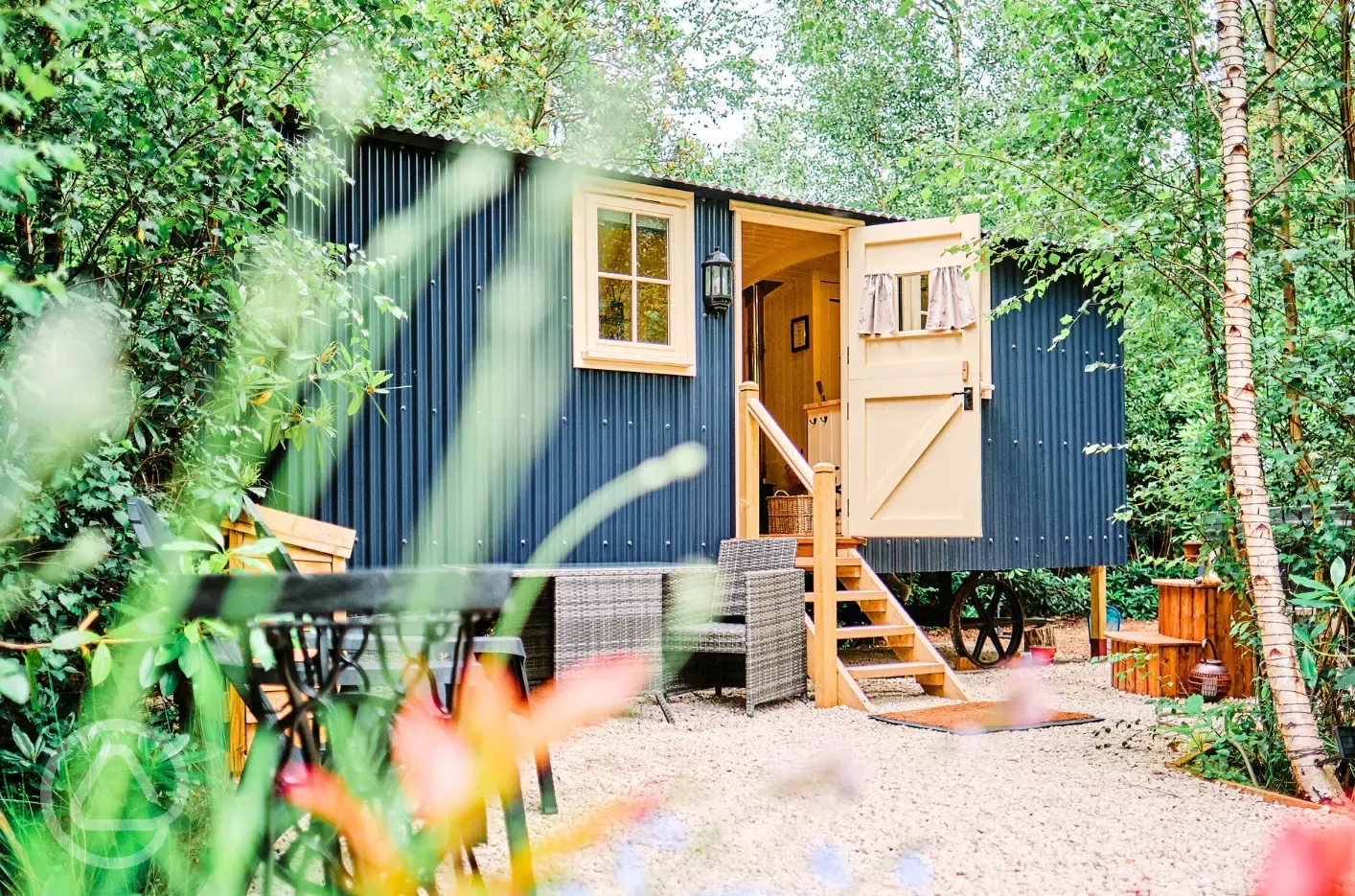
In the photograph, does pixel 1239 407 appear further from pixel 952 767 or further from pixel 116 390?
pixel 116 390

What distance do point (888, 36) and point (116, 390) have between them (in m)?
14.2

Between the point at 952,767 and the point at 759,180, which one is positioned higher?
the point at 759,180

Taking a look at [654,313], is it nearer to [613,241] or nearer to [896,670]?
[613,241]

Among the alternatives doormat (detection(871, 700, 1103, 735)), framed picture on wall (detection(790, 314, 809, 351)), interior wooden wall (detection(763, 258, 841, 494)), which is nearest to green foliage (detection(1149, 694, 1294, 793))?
doormat (detection(871, 700, 1103, 735))

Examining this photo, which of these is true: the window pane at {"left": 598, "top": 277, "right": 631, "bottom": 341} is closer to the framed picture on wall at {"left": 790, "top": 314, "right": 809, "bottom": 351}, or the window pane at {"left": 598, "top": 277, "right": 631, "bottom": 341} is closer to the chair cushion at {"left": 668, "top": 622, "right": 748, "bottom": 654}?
the chair cushion at {"left": 668, "top": 622, "right": 748, "bottom": 654}

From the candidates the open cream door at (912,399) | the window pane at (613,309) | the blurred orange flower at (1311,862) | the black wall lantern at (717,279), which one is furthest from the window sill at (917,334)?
the blurred orange flower at (1311,862)

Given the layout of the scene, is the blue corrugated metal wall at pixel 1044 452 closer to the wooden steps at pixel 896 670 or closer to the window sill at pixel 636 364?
the wooden steps at pixel 896 670

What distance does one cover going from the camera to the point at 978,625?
26.3 feet

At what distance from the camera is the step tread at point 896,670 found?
5836 millimetres

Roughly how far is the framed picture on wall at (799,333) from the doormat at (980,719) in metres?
4.31

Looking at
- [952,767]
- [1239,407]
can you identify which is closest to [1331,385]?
[1239,407]

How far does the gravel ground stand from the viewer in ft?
9.41

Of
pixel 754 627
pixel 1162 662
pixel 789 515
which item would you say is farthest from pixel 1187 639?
pixel 789 515

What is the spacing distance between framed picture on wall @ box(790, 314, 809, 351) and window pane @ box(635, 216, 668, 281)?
2818mm
